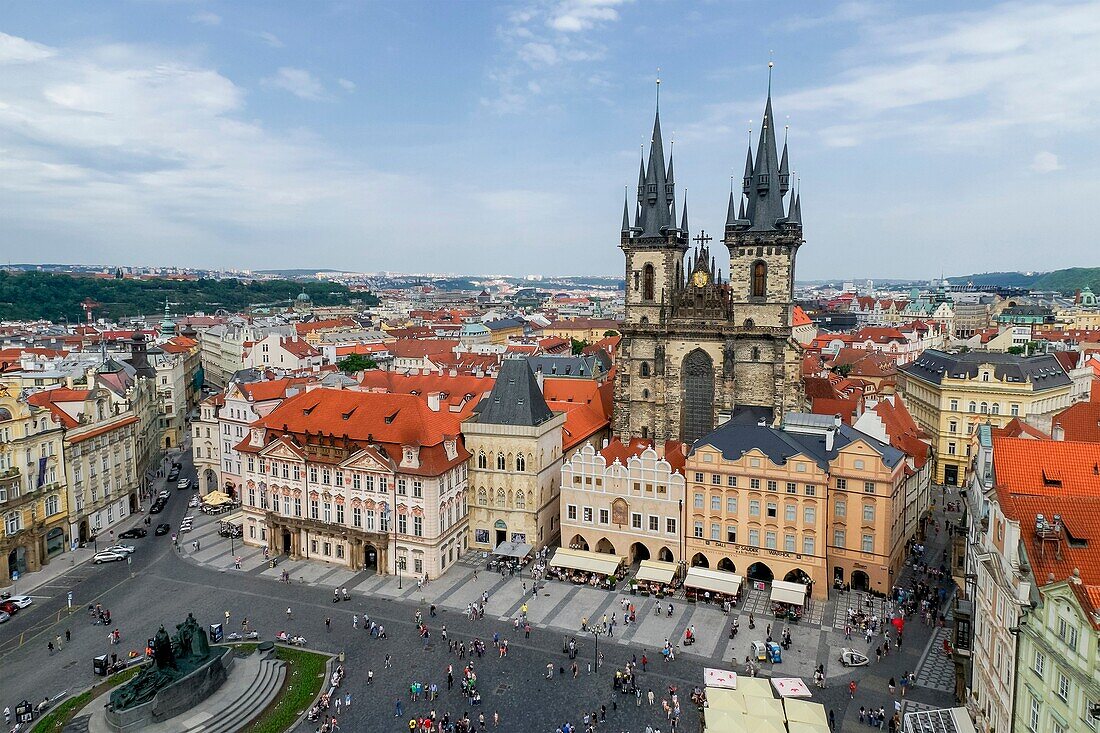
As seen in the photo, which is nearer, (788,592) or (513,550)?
(788,592)

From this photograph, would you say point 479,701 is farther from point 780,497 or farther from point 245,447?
point 245,447

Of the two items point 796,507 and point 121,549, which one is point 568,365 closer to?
point 796,507

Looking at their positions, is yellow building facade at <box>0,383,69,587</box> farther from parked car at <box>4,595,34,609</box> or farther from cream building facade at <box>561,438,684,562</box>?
cream building facade at <box>561,438,684,562</box>

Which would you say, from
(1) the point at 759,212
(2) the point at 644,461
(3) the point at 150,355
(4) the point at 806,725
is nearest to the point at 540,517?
(2) the point at 644,461

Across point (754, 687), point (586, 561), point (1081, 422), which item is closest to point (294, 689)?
point (586, 561)

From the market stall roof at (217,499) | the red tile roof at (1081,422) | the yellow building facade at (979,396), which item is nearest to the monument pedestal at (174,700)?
the market stall roof at (217,499)

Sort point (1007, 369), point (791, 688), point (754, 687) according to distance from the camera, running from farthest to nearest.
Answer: point (1007, 369)
point (791, 688)
point (754, 687)
